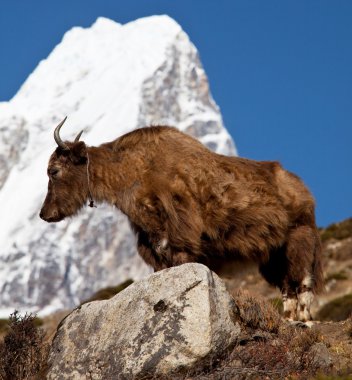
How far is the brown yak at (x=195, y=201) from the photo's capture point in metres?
11.1

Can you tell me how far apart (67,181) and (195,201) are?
5.91 ft

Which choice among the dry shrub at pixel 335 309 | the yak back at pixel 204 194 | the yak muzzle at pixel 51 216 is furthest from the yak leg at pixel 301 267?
the dry shrub at pixel 335 309

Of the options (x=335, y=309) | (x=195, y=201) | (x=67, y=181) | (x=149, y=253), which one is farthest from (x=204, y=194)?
(x=335, y=309)

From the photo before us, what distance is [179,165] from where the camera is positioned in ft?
37.4

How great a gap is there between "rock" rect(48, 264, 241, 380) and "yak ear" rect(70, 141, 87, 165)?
2.87 meters

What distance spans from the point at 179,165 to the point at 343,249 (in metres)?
20.5

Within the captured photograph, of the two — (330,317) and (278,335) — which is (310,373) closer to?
(278,335)

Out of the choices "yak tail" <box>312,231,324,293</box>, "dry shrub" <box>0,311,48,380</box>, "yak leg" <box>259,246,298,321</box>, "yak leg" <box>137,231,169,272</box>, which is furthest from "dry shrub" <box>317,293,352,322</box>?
"dry shrub" <box>0,311,48,380</box>

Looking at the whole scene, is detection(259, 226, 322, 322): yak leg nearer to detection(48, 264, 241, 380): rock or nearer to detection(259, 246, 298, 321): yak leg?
detection(259, 246, 298, 321): yak leg

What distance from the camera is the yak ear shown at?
39.1 ft

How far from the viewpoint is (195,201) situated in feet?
37.1

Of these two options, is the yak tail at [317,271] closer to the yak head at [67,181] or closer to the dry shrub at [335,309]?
the yak head at [67,181]

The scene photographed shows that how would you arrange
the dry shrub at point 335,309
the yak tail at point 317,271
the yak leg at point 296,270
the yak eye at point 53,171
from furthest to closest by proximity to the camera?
the dry shrub at point 335,309, the yak tail at point 317,271, the yak leg at point 296,270, the yak eye at point 53,171

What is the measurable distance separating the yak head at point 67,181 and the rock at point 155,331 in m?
2.81
